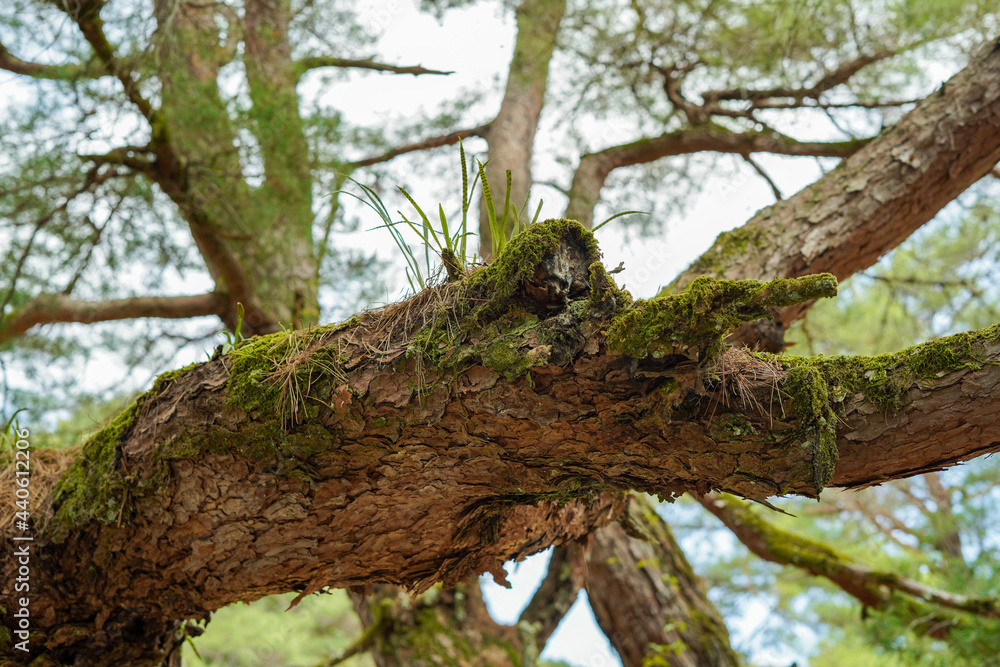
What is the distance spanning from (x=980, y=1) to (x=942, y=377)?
3.60 m

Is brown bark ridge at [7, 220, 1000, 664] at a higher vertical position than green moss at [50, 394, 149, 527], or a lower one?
lower

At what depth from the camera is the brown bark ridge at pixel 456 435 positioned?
1.34 m

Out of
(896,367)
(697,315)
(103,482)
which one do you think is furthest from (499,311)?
(103,482)

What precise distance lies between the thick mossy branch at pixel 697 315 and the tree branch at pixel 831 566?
2.29 metres

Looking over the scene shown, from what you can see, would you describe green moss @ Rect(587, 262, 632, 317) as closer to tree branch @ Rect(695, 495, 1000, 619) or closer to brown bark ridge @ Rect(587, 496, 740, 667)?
tree branch @ Rect(695, 495, 1000, 619)

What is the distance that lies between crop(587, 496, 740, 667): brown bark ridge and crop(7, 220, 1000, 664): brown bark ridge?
1993 millimetres

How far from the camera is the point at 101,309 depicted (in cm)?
365

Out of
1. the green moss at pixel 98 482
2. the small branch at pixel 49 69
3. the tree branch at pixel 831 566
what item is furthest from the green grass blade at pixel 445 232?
the small branch at pixel 49 69

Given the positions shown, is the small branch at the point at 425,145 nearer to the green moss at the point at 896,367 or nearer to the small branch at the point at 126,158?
the small branch at the point at 126,158

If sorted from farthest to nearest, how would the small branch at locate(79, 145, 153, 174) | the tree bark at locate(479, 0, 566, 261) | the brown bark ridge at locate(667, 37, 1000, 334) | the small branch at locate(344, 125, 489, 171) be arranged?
the small branch at locate(344, 125, 489, 171), the tree bark at locate(479, 0, 566, 261), the small branch at locate(79, 145, 153, 174), the brown bark ridge at locate(667, 37, 1000, 334)

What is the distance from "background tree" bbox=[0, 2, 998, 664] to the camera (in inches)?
109

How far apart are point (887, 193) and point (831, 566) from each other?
83.1 inches

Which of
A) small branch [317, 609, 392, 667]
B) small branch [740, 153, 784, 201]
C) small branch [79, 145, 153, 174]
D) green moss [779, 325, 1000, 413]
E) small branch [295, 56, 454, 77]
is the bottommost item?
green moss [779, 325, 1000, 413]

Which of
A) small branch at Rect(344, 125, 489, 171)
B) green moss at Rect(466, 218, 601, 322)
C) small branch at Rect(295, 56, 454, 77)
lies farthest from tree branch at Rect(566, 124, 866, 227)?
green moss at Rect(466, 218, 601, 322)
